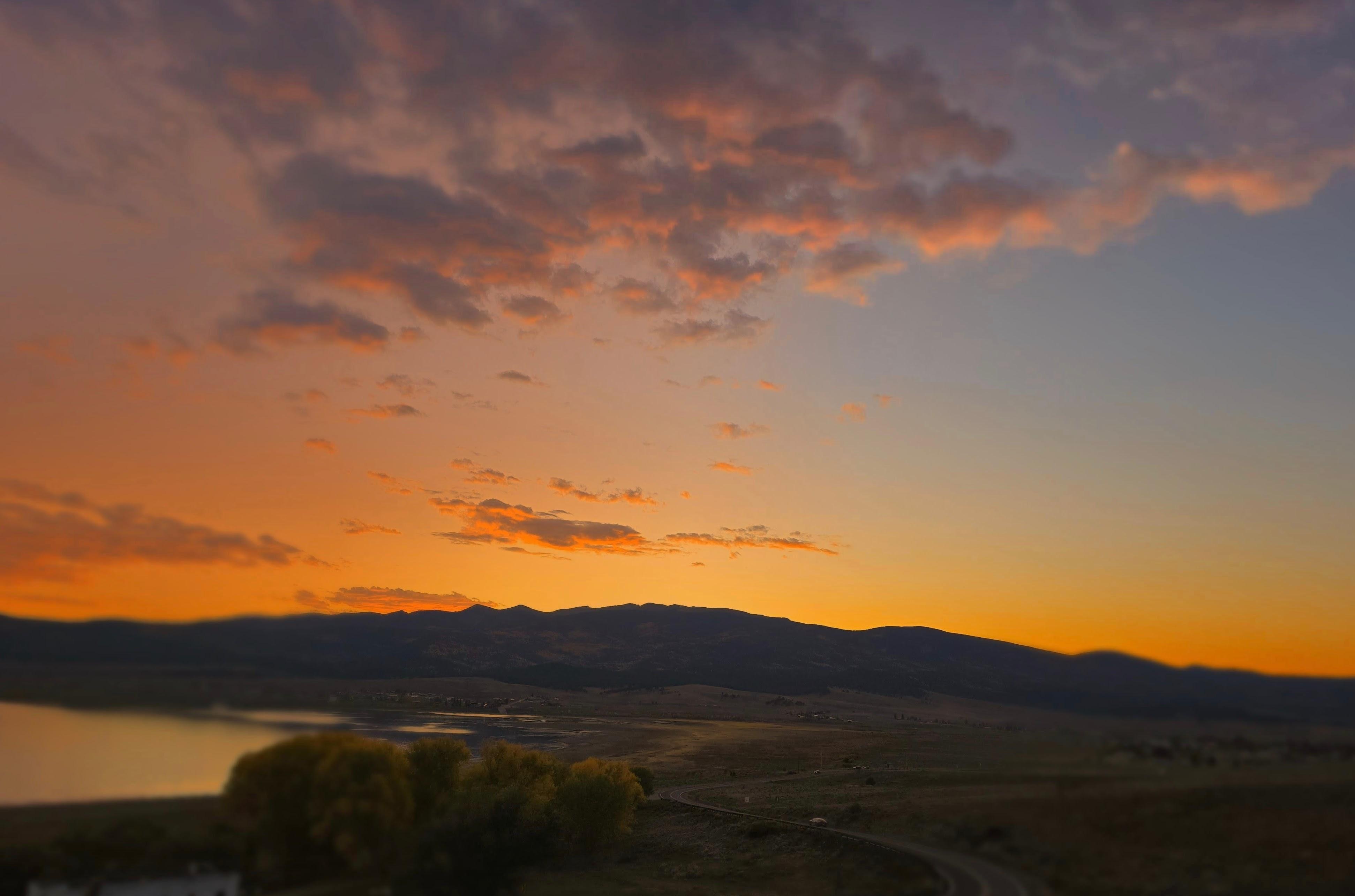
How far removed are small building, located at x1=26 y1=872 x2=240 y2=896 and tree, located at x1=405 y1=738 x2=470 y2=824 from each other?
2141cm

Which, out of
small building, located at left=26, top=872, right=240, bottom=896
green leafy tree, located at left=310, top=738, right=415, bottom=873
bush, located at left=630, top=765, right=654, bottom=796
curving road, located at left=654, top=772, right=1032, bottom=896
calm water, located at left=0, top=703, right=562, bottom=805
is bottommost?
bush, located at left=630, top=765, right=654, bottom=796

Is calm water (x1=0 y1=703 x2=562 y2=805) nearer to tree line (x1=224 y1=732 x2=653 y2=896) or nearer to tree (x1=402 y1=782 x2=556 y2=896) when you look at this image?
tree line (x1=224 y1=732 x2=653 y2=896)

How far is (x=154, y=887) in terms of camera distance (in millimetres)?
30781

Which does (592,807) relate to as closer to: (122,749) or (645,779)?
(645,779)

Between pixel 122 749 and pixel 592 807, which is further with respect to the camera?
pixel 592 807

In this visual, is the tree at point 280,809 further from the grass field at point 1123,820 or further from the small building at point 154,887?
the grass field at point 1123,820

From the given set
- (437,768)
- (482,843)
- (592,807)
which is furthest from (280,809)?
(592,807)

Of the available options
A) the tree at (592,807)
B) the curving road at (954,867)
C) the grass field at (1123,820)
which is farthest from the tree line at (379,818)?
the curving road at (954,867)

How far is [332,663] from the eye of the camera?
199 feet

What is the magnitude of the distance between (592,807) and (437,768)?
2487 cm

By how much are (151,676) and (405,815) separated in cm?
1432

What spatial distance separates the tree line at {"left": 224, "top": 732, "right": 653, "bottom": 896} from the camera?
3228 cm

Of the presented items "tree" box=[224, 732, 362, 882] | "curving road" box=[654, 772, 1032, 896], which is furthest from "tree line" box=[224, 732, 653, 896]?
"curving road" box=[654, 772, 1032, 896]

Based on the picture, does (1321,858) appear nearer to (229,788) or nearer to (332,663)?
(229,788)
